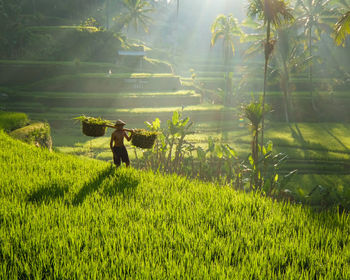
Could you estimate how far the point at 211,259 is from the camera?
270cm

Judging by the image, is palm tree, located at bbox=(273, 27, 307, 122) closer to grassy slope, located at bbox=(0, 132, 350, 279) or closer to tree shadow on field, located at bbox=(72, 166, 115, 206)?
tree shadow on field, located at bbox=(72, 166, 115, 206)

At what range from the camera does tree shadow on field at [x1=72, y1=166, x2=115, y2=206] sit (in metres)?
3.74

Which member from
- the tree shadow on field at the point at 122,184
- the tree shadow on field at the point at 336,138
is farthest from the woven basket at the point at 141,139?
the tree shadow on field at the point at 336,138

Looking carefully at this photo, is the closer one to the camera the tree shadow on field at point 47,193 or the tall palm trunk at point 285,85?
the tree shadow on field at point 47,193

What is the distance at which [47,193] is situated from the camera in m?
3.86

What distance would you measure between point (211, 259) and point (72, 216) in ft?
5.03

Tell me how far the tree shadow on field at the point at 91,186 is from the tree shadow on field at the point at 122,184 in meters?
0.14

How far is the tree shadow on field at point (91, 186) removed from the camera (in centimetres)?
374

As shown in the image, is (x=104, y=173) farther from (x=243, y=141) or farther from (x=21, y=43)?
(x=21, y=43)

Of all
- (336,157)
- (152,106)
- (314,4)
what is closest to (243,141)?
(336,157)

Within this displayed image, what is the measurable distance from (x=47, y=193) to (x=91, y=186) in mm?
574

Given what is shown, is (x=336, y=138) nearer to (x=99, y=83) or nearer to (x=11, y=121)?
(x=11, y=121)

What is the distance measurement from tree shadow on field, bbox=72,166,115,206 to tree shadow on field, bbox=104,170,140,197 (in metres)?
0.14

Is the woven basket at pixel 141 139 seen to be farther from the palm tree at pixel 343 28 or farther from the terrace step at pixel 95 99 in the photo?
the terrace step at pixel 95 99
